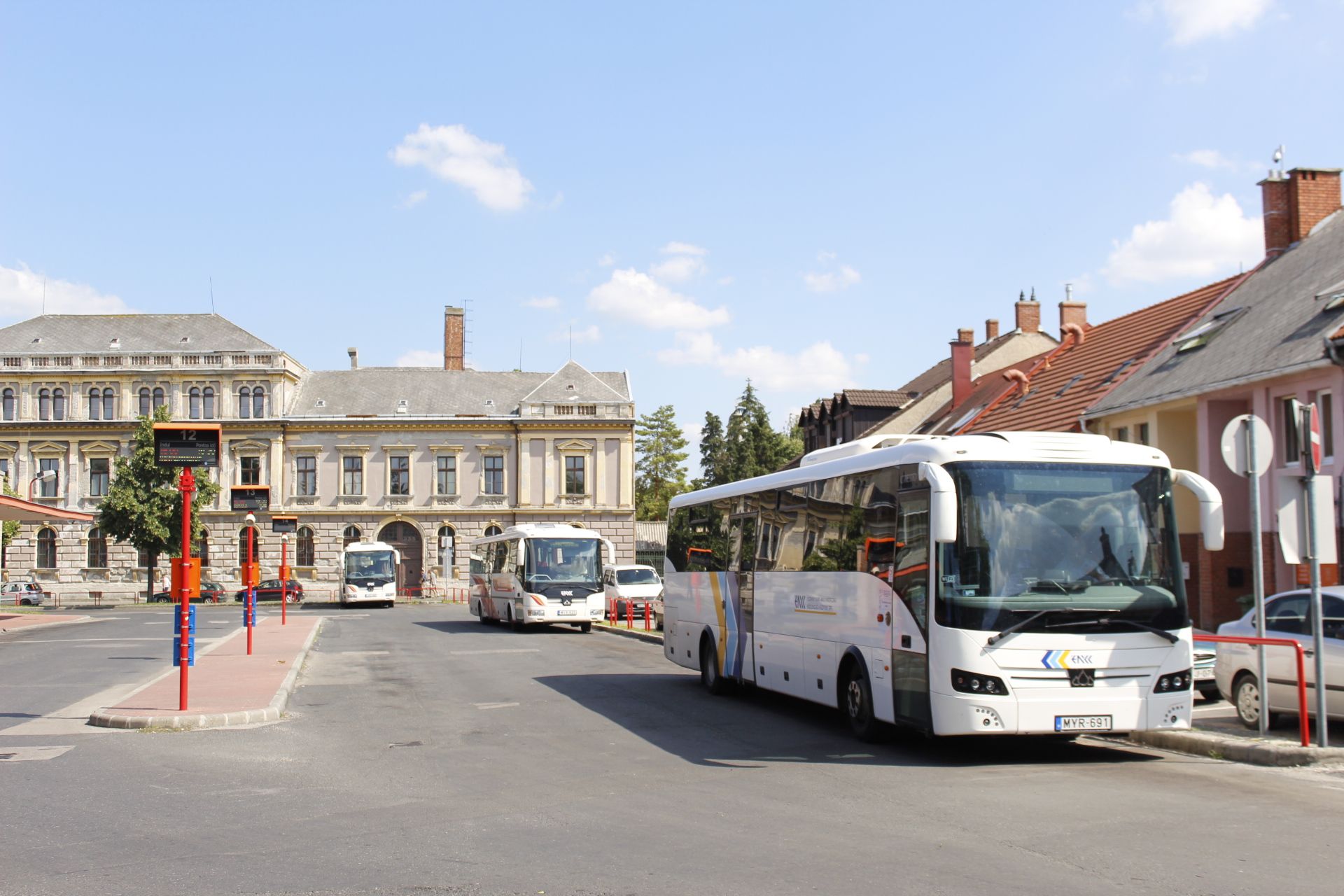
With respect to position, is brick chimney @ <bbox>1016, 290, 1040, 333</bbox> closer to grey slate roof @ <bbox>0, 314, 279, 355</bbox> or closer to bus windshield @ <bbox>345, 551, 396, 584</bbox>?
bus windshield @ <bbox>345, 551, 396, 584</bbox>

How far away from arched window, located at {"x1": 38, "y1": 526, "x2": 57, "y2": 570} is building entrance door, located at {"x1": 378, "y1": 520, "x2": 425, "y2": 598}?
1963 cm

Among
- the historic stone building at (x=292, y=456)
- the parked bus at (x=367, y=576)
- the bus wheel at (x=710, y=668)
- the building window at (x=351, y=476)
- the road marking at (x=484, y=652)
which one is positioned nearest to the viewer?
the bus wheel at (x=710, y=668)

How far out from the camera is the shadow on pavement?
1183 cm

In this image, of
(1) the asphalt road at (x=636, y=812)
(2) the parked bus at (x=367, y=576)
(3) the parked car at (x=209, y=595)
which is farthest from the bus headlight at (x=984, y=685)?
(3) the parked car at (x=209, y=595)

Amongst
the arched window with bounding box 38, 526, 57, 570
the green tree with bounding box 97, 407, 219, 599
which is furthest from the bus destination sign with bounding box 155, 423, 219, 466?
the arched window with bounding box 38, 526, 57, 570

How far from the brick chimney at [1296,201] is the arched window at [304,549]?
2320 inches

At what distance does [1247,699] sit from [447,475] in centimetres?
6639

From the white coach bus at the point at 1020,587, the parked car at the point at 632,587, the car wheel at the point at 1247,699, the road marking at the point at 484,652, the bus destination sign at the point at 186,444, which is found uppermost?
the bus destination sign at the point at 186,444

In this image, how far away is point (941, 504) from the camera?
10.8m

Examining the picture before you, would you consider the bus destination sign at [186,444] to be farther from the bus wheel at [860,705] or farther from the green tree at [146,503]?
the green tree at [146,503]

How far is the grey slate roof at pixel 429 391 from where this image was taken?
254 ft

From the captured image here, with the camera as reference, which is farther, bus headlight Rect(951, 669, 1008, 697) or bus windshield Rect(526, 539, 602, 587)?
bus windshield Rect(526, 539, 602, 587)

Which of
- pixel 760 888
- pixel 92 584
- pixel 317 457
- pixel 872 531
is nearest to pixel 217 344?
pixel 317 457

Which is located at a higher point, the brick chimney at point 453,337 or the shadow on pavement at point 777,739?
the brick chimney at point 453,337
